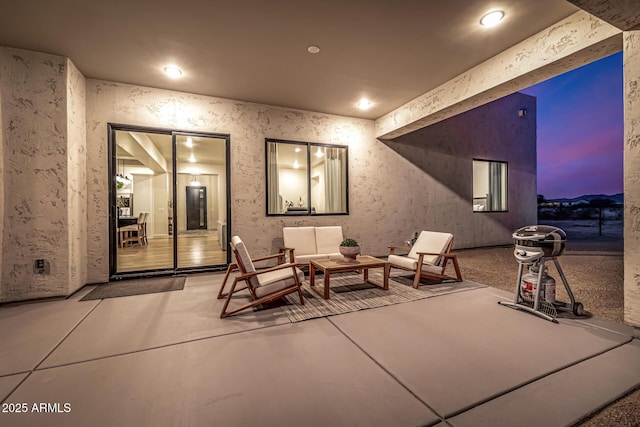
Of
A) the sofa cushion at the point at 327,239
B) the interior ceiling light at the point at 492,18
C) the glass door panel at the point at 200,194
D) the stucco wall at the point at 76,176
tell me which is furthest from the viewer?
the glass door panel at the point at 200,194

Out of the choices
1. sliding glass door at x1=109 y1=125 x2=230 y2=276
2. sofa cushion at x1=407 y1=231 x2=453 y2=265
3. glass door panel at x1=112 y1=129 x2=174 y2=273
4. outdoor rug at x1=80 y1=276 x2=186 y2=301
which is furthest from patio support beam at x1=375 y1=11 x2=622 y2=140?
glass door panel at x1=112 y1=129 x2=174 y2=273

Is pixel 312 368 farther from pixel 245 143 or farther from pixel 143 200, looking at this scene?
pixel 143 200

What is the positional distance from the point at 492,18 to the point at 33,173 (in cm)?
554

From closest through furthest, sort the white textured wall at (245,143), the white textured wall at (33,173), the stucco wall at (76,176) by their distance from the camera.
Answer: the white textured wall at (33,173) → the stucco wall at (76,176) → the white textured wall at (245,143)

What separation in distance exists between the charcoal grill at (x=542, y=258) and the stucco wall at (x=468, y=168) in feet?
11.6

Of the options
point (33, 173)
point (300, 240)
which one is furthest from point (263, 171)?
point (33, 173)

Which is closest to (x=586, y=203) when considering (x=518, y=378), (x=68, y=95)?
(x=518, y=378)

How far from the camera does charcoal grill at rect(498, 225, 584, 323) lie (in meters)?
2.57

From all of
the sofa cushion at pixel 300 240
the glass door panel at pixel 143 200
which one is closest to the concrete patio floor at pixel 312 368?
the sofa cushion at pixel 300 240

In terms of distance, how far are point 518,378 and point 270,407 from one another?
1.56 metres

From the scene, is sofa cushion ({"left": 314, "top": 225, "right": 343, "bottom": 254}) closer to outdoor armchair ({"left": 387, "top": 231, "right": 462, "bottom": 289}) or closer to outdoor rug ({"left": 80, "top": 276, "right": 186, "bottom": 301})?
outdoor armchair ({"left": 387, "top": 231, "right": 462, "bottom": 289})

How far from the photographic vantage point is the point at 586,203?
11859 mm

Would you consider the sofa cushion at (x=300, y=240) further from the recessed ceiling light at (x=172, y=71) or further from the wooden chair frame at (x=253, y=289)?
the recessed ceiling light at (x=172, y=71)

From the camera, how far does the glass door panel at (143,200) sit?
6.00m
